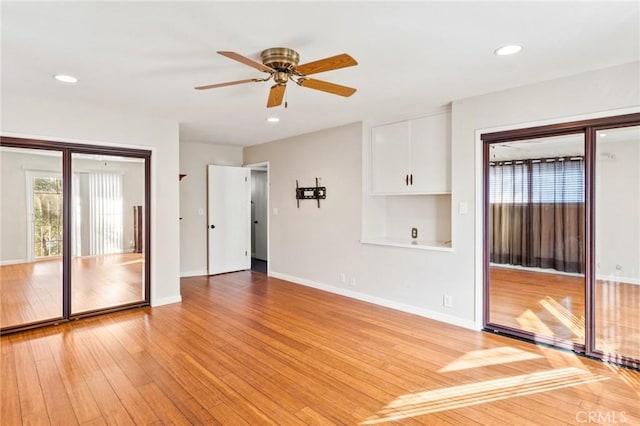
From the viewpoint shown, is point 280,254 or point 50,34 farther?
point 280,254

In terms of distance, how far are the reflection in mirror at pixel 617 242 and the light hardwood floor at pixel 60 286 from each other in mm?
5262

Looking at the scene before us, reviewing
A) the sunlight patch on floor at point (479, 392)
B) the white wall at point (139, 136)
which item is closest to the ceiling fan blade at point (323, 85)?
the sunlight patch on floor at point (479, 392)

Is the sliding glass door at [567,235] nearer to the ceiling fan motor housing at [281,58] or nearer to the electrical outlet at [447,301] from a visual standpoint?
the electrical outlet at [447,301]

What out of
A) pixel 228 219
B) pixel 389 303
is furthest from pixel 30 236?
pixel 389 303

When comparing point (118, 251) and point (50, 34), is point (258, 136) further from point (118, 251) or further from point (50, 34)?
point (50, 34)

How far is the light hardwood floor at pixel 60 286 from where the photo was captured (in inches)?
148

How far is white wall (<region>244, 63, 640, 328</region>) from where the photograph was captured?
10.4 feet

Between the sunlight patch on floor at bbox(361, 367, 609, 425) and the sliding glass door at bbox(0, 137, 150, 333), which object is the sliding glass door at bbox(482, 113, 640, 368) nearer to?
the sunlight patch on floor at bbox(361, 367, 609, 425)

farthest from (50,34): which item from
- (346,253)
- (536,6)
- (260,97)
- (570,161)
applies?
(570,161)

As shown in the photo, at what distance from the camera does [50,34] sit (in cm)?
235

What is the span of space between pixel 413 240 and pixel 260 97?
281 cm

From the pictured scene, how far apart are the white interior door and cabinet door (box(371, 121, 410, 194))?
3094mm

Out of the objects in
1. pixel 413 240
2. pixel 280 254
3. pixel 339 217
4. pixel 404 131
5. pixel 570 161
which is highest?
pixel 404 131

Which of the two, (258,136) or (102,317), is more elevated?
(258,136)
